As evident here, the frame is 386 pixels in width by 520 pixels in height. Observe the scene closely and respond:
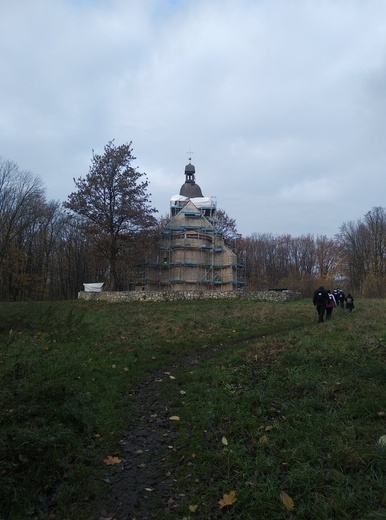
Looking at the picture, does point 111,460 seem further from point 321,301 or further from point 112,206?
point 112,206

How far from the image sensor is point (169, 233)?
44.4 m

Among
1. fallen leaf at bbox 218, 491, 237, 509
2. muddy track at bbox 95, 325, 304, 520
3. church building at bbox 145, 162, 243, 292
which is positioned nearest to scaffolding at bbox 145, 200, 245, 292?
church building at bbox 145, 162, 243, 292

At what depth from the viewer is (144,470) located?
466cm

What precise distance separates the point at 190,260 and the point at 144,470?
39.4 metres

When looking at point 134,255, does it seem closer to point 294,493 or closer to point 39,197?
point 39,197

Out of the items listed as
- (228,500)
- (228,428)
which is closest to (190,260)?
(228,428)

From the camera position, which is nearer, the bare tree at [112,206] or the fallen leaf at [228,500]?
the fallen leaf at [228,500]

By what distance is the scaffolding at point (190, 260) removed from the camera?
43.5 meters

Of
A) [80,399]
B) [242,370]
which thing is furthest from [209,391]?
[80,399]

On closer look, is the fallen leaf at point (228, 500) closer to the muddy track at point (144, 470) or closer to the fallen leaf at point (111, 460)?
the muddy track at point (144, 470)

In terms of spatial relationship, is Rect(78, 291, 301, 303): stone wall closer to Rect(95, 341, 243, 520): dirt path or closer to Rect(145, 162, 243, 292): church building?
Rect(145, 162, 243, 292): church building

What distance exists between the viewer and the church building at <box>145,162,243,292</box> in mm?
43531

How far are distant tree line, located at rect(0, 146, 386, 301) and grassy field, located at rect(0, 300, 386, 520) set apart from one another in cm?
2809

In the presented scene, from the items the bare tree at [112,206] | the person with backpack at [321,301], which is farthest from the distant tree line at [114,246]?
the person with backpack at [321,301]
